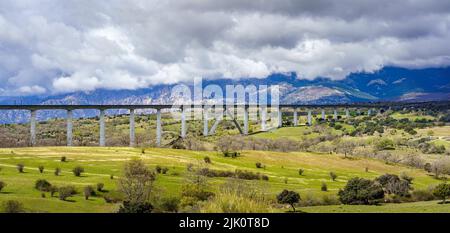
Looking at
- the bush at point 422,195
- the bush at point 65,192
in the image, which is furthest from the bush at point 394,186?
the bush at point 65,192

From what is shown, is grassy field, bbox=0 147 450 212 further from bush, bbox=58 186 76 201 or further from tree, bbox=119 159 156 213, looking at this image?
tree, bbox=119 159 156 213

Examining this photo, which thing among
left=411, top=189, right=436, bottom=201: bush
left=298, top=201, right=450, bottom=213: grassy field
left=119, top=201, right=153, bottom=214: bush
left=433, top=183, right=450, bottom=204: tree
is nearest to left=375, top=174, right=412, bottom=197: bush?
left=411, top=189, right=436, bottom=201: bush

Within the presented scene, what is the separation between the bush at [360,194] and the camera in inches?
2702

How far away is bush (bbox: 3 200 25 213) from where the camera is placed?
1817 inches

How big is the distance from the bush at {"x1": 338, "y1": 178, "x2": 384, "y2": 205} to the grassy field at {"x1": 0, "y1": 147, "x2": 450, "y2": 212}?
13.9 ft

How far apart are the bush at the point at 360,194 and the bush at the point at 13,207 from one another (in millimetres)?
42976

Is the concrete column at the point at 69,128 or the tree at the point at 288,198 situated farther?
the concrete column at the point at 69,128

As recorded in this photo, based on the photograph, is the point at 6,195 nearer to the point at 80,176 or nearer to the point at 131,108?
the point at 80,176

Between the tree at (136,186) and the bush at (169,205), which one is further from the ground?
the tree at (136,186)

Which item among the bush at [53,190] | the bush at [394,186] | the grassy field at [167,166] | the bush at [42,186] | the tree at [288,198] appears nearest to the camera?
the grassy field at [167,166]

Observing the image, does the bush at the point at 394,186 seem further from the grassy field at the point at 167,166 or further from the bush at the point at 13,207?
the bush at the point at 13,207
